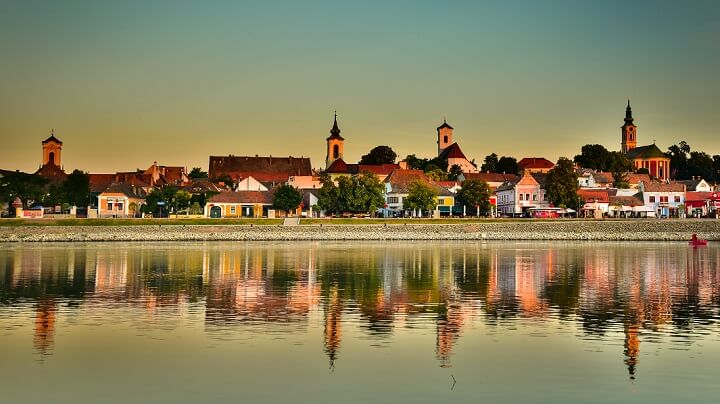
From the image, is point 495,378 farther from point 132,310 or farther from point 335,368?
point 132,310

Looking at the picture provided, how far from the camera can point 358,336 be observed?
76.7 feet

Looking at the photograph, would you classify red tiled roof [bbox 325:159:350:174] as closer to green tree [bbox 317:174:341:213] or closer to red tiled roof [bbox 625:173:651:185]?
red tiled roof [bbox 625:173:651:185]

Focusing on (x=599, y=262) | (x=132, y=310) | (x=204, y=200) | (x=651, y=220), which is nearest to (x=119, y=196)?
(x=204, y=200)

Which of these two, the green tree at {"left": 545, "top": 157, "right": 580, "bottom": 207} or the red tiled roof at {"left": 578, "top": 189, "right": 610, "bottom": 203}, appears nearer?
the green tree at {"left": 545, "top": 157, "right": 580, "bottom": 207}

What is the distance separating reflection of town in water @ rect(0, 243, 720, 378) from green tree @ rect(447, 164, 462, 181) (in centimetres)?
11441

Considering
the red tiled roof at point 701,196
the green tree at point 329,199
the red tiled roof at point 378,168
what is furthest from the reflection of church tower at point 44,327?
the red tiled roof at point 378,168

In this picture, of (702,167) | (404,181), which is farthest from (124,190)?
(702,167)

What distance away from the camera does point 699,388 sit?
56.6 feet

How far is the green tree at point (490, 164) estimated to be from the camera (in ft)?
611

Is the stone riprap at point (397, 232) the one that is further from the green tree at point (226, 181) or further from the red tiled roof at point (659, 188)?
the green tree at point (226, 181)

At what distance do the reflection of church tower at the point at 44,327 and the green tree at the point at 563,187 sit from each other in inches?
3601

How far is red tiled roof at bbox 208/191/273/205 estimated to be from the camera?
4808 inches

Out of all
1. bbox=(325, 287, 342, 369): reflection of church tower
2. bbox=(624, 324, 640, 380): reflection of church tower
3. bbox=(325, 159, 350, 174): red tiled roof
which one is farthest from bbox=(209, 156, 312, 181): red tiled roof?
bbox=(624, 324, 640, 380): reflection of church tower

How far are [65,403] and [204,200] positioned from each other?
109 m
